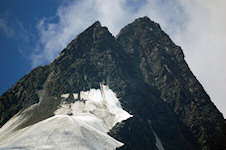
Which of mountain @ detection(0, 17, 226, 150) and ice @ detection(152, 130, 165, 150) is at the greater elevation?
mountain @ detection(0, 17, 226, 150)

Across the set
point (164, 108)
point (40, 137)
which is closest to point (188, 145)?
point (164, 108)

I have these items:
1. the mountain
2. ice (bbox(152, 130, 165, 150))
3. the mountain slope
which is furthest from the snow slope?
the mountain slope

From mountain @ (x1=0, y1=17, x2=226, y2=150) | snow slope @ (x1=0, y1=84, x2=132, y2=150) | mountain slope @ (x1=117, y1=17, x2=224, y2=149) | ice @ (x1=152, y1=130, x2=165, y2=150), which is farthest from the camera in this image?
mountain slope @ (x1=117, y1=17, x2=224, y2=149)

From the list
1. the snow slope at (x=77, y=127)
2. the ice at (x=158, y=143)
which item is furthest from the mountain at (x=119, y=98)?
the snow slope at (x=77, y=127)

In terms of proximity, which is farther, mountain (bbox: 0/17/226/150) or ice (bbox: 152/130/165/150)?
ice (bbox: 152/130/165/150)

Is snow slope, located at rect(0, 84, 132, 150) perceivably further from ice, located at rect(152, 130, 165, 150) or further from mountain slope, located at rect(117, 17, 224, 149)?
mountain slope, located at rect(117, 17, 224, 149)

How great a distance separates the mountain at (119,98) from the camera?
85.6 metres

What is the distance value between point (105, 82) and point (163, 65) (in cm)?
3140

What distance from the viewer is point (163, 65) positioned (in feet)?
421

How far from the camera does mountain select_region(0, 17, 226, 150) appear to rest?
85.6 meters

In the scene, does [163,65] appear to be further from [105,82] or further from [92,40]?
[92,40]

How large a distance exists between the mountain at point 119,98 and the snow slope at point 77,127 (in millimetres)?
391

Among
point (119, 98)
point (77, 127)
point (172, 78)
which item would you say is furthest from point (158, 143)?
point (77, 127)

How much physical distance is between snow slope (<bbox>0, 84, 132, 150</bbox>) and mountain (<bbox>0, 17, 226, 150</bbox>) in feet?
1.28
